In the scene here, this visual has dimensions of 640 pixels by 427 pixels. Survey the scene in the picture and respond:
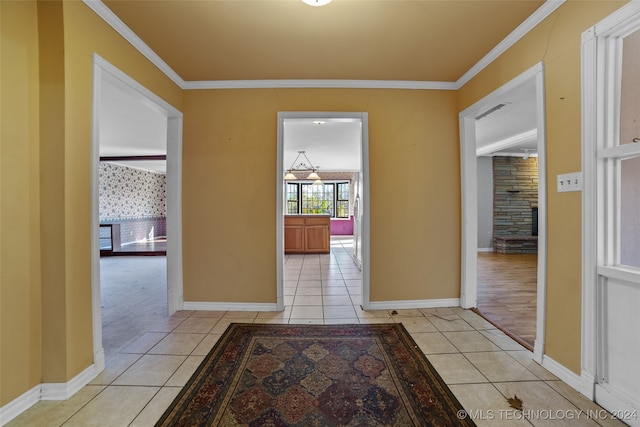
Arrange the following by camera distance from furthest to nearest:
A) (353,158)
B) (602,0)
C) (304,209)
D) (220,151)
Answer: (304,209) → (353,158) → (220,151) → (602,0)

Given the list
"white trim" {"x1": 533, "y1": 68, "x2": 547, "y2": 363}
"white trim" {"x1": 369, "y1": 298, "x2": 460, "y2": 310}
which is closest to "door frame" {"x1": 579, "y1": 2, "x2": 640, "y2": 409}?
"white trim" {"x1": 533, "y1": 68, "x2": 547, "y2": 363}

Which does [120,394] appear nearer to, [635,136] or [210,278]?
[210,278]

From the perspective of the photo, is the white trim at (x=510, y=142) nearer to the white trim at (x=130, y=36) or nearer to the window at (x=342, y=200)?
the window at (x=342, y=200)

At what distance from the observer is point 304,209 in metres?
10.6

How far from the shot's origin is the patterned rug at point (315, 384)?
1.41 meters

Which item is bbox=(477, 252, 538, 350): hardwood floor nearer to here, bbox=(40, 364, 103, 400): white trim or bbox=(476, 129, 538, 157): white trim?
bbox=(476, 129, 538, 157): white trim

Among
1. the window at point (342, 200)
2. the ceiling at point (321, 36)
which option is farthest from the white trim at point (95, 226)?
the window at point (342, 200)

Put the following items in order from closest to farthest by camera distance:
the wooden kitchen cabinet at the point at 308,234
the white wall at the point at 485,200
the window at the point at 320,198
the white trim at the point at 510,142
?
the white trim at the point at 510,142 < the wooden kitchen cabinet at the point at 308,234 < the white wall at the point at 485,200 < the window at the point at 320,198

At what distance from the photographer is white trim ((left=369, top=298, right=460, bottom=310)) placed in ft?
9.31

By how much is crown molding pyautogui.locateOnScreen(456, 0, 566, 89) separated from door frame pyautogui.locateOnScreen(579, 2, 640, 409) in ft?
1.23

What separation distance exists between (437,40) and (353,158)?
17.4ft

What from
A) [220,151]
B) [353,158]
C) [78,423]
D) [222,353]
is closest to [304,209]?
[353,158]

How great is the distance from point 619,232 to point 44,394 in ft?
11.4

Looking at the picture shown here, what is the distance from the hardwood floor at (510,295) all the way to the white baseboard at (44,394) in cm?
315
